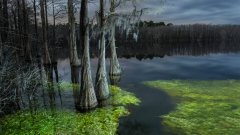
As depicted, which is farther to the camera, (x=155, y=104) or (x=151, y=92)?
(x=151, y=92)

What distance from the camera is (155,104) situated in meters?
24.0

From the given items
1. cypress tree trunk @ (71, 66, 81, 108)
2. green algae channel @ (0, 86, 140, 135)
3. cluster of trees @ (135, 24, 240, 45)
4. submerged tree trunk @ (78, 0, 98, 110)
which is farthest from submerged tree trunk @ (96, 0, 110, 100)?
cluster of trees @ (135, 24, 240, 45)

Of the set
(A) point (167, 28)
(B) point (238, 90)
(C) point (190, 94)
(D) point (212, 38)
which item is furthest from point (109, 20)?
(D) point (212, 38)

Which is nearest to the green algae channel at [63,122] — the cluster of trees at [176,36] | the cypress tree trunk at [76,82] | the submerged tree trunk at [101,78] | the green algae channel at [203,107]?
the submerged tree trunk at [101,78]

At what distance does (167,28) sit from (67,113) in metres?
174

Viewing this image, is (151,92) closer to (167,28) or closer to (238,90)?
(238,90)

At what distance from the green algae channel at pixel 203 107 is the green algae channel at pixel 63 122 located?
10.3 feet

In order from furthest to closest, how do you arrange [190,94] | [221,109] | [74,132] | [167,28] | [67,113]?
[167,28], [190,94], [221,109], [67,113], [74,132]

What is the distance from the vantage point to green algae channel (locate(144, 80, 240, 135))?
1819 centimetres

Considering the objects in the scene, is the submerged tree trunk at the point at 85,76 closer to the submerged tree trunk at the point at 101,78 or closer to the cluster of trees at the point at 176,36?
the submerged tree trunk at the point at 101,78

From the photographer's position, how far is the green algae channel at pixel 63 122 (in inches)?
672

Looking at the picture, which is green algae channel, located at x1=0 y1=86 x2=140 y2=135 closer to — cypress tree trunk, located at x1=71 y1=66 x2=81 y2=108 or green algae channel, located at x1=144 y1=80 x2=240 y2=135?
cypress tree trunk, located at x1=71 y1=66 x2=81 y2=108

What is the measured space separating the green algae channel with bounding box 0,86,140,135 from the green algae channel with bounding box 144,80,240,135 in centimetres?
313

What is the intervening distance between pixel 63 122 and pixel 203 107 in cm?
918
